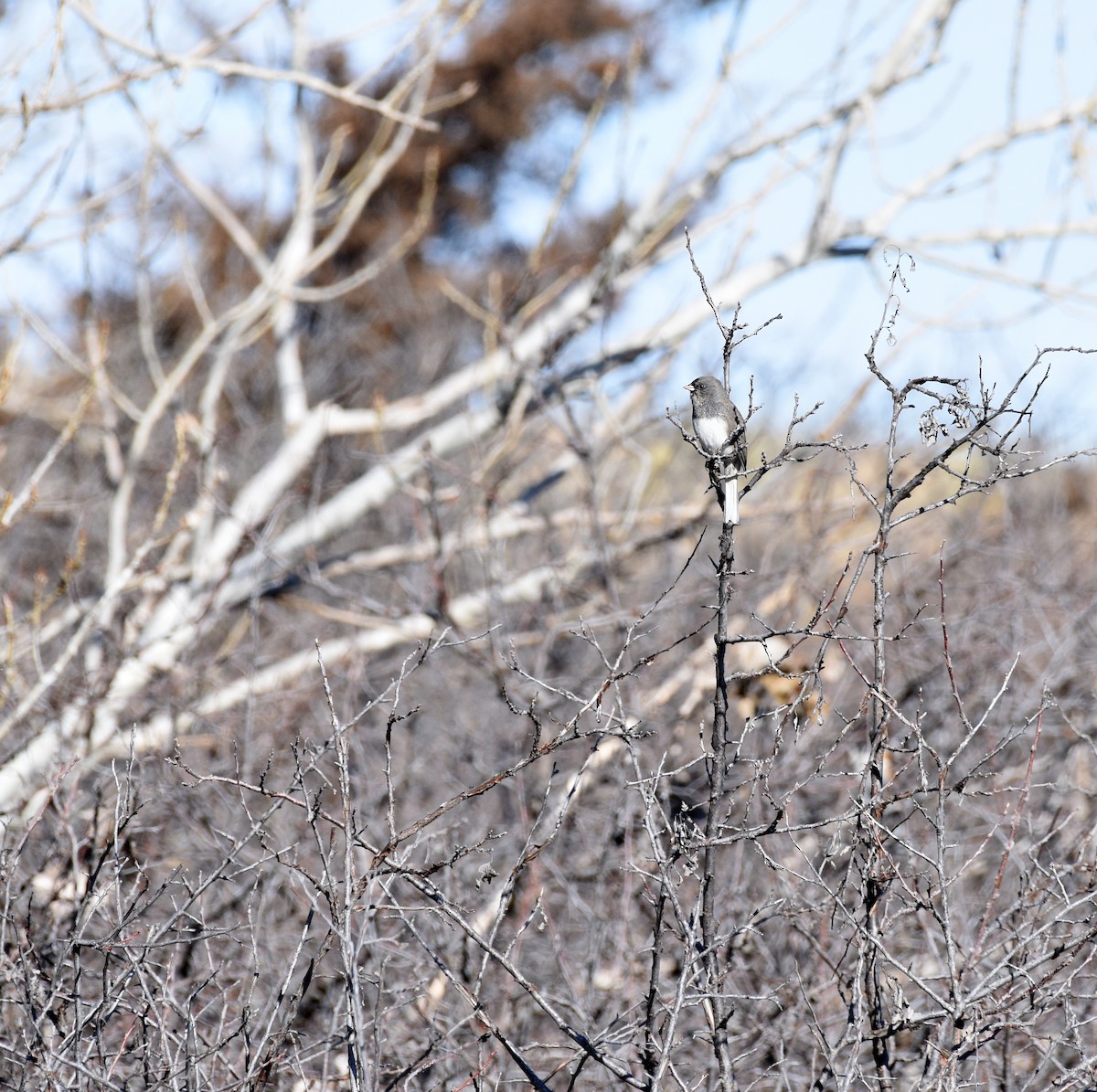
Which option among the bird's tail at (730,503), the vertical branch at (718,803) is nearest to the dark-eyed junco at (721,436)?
the bird's tail at (730,503)

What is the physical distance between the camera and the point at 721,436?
3287mm

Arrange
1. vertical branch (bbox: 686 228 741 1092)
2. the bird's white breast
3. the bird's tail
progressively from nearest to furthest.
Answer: vertical branch (bbox: 686 228 741 1092) < the bird's tail < the bird's white breast

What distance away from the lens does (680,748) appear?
211 inches

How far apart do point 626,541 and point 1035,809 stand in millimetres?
2566

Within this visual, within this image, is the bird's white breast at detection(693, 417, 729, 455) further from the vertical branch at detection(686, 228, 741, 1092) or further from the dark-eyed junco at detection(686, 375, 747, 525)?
the vertical branch at detection(686, 228, 741, 1092)

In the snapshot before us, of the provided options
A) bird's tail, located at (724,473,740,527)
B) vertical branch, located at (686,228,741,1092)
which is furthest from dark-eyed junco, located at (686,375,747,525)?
vertical branch, located at (686,228,741,1092)

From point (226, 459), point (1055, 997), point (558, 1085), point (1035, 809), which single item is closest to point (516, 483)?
point (226, 459)

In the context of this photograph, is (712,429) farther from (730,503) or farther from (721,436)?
(730,503)

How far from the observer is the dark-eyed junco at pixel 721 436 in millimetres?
2627

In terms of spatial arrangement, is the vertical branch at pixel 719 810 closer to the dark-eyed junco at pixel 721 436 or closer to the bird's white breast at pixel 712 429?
the dark-eyed junco at pixel 721 436

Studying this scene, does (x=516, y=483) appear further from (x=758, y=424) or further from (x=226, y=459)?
(x=758, y=424)

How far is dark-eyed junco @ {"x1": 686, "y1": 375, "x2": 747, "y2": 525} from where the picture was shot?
2.63 metres

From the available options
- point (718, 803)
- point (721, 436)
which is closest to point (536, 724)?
point (718, 803)

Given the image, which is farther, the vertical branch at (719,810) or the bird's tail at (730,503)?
the bird's tail at (730,503)
